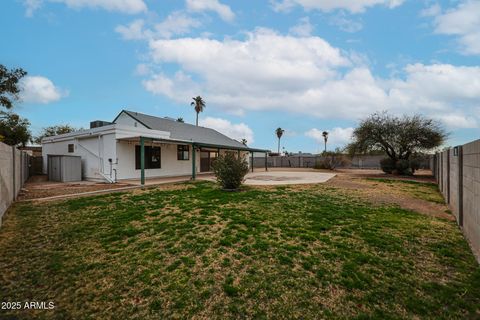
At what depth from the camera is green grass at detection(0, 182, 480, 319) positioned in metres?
Result: 2.73

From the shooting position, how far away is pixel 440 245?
4285 millimetres

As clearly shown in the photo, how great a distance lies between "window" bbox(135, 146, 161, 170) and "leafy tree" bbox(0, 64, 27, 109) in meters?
12.6

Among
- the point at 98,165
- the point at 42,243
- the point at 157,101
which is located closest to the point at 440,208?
the point at 42,243

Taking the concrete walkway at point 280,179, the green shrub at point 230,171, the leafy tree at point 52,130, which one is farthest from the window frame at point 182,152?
the leafy tree at point 52,130

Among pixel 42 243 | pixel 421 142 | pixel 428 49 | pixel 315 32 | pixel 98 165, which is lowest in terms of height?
pixel 42 243

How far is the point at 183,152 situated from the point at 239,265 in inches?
582

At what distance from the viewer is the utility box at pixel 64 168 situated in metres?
13.2

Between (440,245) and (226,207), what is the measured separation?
4735 millimetres

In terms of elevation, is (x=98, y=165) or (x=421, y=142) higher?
(x=421, y=142)

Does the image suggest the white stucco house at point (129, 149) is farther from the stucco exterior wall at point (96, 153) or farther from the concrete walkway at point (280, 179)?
the concrete walkway at point (280, 179)

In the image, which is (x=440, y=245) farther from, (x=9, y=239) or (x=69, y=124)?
(x=69, y=124)

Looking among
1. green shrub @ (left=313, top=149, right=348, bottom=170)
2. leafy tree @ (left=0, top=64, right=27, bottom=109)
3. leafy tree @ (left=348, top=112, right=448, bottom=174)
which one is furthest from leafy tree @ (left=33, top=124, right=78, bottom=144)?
leafy tree @ (left=348, top=112, right=448, bottom=174)

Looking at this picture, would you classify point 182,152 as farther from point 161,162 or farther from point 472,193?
point 472,193

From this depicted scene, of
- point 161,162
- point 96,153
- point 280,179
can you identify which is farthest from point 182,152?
point 280,179
